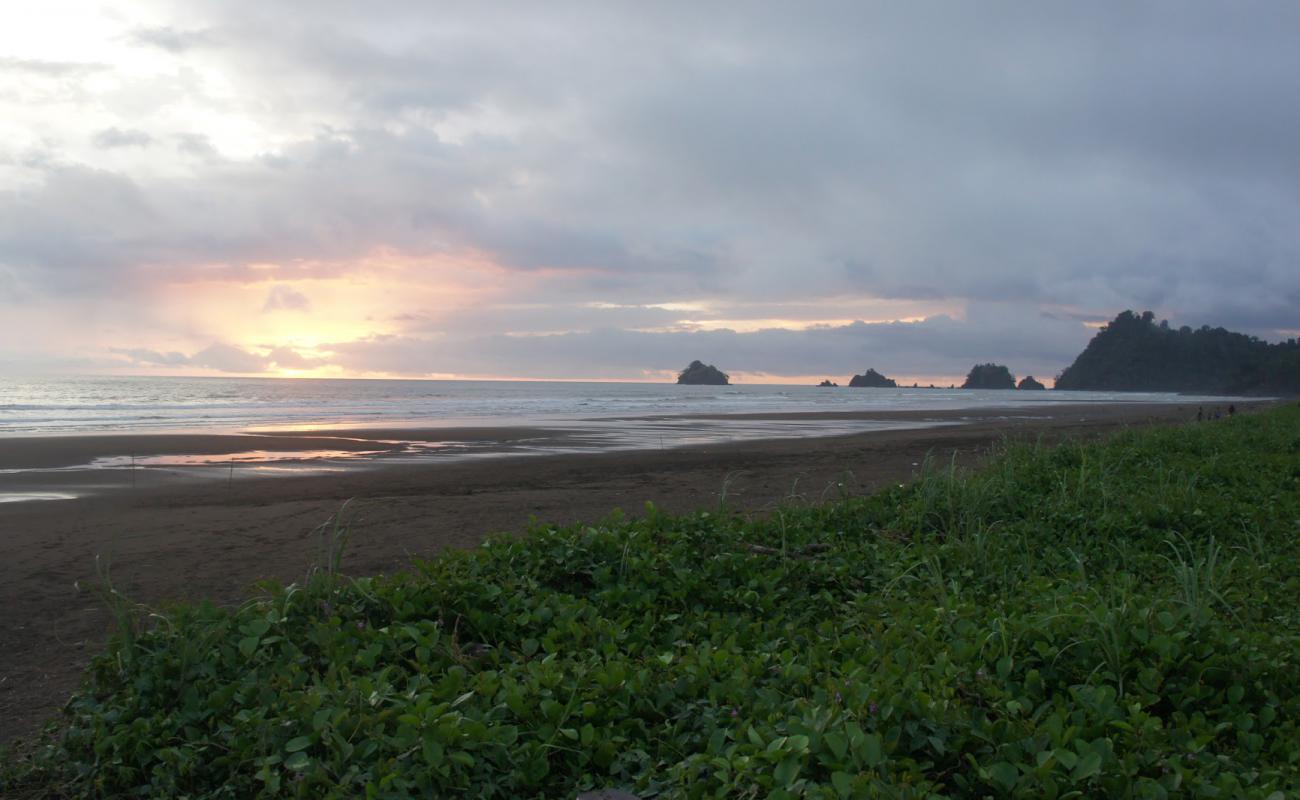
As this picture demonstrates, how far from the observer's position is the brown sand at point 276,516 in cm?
568

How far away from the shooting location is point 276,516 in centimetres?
1000

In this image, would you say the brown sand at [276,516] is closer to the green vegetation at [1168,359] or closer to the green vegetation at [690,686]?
the green vegetation at [690,686]

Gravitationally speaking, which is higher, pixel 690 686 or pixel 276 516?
pixel 690 686

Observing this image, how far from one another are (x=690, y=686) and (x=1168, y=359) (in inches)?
6011

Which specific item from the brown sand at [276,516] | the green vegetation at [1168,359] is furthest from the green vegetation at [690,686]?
the green vegetation at [1168,359]

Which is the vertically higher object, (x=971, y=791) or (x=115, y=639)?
(x=115, y=639)

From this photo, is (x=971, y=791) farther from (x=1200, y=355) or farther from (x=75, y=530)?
(x=1200, y=355)

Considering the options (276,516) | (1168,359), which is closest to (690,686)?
(276,516)

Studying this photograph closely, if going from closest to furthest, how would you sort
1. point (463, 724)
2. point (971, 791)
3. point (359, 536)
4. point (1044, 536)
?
point (971, 791) < point (463, 724) < point (1044, 536) < point (359, 536)

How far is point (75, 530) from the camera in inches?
358

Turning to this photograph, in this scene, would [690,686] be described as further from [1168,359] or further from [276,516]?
[1168,359]

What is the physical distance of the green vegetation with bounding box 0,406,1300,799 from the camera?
9.45ft

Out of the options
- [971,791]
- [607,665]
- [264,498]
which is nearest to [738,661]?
[607,665]

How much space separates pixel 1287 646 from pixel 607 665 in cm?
291
